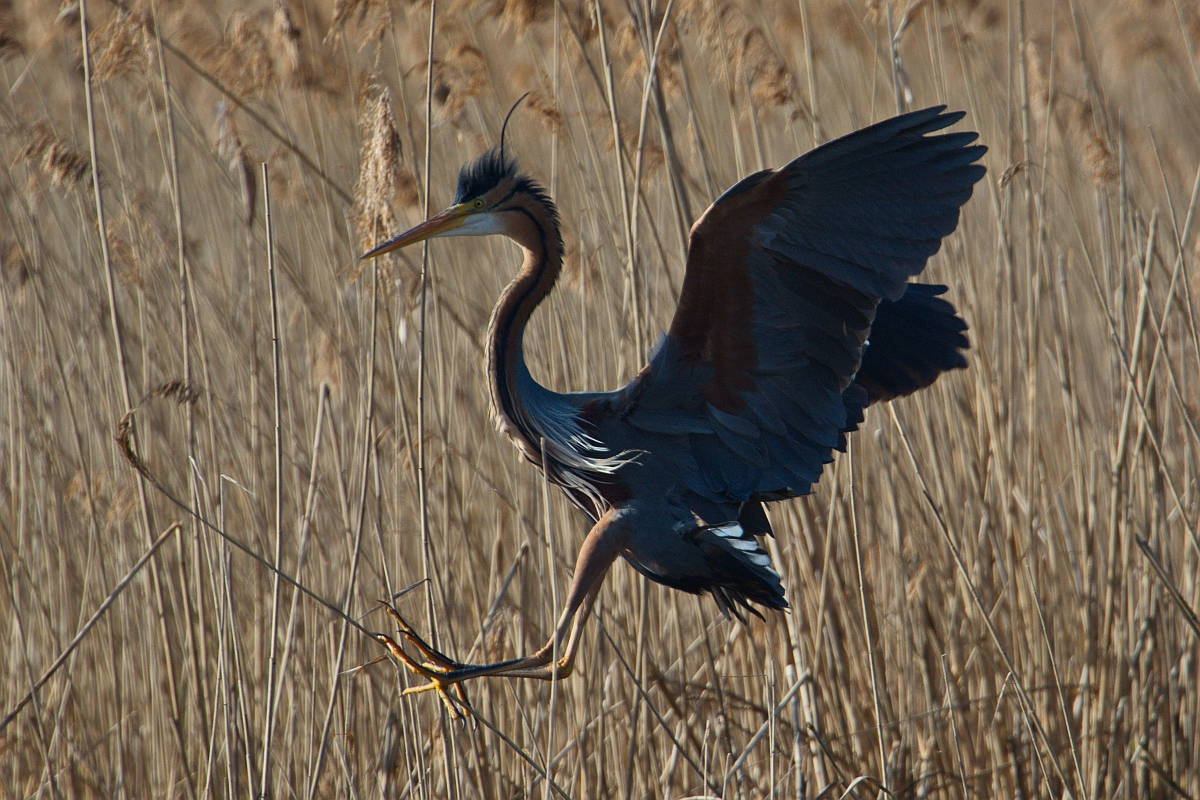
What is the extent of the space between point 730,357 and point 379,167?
69 cm

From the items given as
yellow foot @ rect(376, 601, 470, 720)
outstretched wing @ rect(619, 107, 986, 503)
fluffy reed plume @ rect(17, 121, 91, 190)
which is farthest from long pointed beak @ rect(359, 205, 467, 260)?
fluffy reed plume @ rect(17, 121, 91, 190)

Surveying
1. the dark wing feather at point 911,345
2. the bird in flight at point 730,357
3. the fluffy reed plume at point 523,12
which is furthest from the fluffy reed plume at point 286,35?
the dark wing feather at point 911,345

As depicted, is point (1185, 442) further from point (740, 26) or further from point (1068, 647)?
point (740, 26)

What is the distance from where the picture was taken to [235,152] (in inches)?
83.6

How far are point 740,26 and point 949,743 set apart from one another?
5.57 ft

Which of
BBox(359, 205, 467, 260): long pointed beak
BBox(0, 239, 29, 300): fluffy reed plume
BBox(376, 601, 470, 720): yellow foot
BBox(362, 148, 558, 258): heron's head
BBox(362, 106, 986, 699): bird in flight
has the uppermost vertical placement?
BBox(0, 239, 29, 300): fluffy reed plume

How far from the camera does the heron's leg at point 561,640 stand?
1.58 m

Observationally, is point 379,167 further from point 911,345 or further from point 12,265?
point 12,265

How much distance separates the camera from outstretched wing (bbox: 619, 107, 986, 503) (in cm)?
173

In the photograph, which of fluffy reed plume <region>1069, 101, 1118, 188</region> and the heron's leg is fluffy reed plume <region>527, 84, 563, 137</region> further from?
fluffy reed plume <region>1069, 101, 1118, 188</region>

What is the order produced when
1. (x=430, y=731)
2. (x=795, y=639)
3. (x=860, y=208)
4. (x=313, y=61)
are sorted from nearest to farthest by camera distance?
(x=860, y=208) → (x=795, y=639) → (x=430, y=731) → (x=313, y=61)

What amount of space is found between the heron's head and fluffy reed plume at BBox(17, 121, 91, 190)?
75 cm

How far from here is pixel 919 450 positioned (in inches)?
110

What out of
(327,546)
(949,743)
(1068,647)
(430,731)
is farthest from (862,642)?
(327,546)
